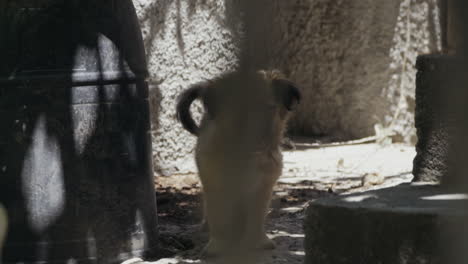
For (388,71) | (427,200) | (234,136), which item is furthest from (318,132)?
(234,136)

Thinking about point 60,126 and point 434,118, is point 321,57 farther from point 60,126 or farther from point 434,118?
point 434,118

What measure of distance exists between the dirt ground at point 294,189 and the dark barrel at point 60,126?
23.6 inches

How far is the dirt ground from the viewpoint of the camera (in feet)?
17.5

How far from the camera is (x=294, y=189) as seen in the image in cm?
751

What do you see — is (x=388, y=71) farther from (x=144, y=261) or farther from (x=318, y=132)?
(x=144, y=261)

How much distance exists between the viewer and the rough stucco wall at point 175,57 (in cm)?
805

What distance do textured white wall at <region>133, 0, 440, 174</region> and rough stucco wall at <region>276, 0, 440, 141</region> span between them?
0.01 meters

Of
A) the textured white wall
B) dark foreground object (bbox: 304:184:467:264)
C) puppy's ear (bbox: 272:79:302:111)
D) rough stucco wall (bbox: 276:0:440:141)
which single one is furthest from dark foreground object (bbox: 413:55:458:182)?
rough stucco wall (bbox: 276:0:440:141)

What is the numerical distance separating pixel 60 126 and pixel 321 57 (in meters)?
6.25

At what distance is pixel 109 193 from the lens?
487cm

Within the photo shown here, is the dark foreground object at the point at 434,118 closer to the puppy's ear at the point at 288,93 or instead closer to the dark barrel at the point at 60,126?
the puppy's ear at the point at 288,93

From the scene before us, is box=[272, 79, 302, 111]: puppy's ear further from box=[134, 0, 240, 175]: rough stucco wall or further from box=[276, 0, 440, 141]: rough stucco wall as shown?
box=[276, 0, 440, 141]: rough stucco wall

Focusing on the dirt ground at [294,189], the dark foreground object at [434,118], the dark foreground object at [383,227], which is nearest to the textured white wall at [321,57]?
the dirt ground at [294,189]

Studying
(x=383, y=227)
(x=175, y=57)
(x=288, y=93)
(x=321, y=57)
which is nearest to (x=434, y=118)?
(x=288, y=93)
